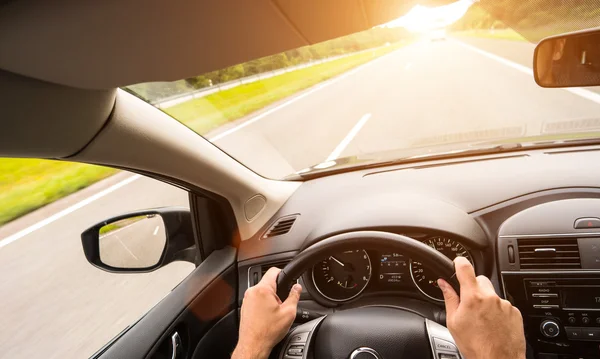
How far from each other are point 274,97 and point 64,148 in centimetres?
864

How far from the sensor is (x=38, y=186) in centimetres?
526

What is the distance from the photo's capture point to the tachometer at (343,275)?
2.67 metres

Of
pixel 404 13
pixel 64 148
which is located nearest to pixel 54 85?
pixel 64 148

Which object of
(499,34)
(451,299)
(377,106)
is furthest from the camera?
(499,34)

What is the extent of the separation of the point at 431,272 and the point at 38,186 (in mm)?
4675

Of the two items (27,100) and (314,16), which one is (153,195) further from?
(314,16)

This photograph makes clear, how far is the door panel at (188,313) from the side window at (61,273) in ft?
1.46

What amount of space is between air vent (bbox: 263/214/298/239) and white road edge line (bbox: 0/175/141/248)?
228 centimetres

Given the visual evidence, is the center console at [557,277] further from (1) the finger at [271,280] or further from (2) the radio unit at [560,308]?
(1) the finger at [271,280]

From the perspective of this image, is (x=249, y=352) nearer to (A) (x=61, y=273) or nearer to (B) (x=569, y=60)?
(B) (x=569, y=60)

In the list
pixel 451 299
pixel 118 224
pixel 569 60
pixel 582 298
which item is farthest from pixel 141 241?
pixel 569 60

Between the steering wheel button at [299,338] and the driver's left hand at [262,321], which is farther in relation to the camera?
the steering wheel button at [299,338]

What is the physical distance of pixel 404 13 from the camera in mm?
1220

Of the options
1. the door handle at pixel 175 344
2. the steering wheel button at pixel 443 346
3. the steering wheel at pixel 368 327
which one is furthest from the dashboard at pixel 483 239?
the door handle at pixel 175 344
